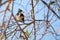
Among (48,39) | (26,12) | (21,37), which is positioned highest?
(26,12)

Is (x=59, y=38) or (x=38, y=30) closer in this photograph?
(x=38, y=30)

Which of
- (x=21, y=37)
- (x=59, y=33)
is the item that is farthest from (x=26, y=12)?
(x=59, y=33)

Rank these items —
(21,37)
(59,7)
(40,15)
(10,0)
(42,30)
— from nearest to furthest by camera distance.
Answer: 1. (10,0)
2. (21,37)
3. (59,7)
4. (42,30)
5. (40,15)

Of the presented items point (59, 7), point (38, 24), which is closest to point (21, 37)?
point (38, 24)

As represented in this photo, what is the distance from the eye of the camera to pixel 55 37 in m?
1.31

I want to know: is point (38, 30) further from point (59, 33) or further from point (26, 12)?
point (59, 33)

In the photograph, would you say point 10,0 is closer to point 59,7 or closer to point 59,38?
point 59,7

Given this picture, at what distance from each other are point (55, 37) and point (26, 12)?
0.27 m

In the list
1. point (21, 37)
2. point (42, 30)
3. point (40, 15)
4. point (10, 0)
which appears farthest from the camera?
point (40, 15)

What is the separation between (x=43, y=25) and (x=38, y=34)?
80mm

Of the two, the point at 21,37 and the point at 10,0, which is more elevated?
the point at 10,0

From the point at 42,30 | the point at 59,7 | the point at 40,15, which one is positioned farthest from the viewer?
the point at 40,15

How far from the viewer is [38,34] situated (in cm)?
126

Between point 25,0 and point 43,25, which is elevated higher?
point 25,0
